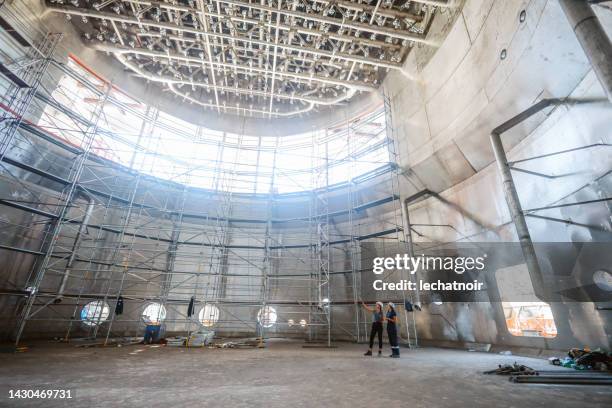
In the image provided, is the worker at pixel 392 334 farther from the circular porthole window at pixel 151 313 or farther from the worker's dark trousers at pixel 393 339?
the circular porthole window at pixel 151 313

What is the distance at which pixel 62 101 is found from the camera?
11.3 metres

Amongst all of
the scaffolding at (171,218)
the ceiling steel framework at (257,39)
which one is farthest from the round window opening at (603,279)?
the ceiling steel framework at (257,39)

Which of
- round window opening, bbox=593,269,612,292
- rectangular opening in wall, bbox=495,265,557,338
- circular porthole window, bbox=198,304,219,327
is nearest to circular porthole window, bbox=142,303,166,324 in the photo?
circular porthole window, bbox=198,304,219,327

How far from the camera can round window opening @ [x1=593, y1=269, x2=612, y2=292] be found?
5277 millimetres

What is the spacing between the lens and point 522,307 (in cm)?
727

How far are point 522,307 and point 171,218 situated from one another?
46.4 feet

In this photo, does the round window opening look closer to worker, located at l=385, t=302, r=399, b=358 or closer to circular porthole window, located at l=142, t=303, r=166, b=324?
worker, located at l=385, t=302, r=399, b=358

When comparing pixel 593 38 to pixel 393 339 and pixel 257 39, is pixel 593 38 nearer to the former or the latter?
pixel 393 339

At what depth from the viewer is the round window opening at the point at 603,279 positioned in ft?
17.3

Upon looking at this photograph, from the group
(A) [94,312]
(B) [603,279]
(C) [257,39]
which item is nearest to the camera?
(B) [603,279]

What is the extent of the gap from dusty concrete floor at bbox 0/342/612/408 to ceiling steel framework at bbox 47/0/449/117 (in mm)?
11030

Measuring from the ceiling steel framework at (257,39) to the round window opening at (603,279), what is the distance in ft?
30.2

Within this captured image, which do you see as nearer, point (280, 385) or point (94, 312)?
point (280, 385)

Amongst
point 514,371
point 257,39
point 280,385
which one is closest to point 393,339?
point 514,371
